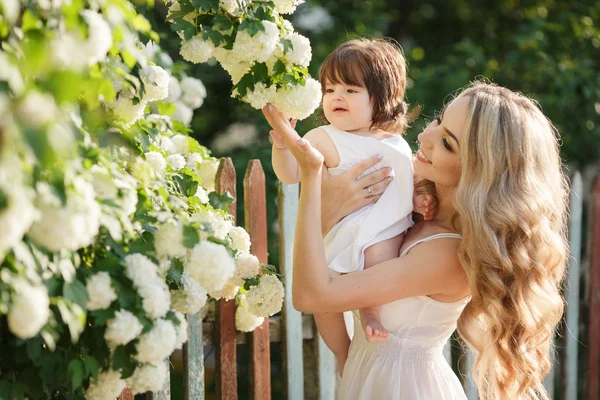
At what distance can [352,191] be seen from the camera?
2391mm

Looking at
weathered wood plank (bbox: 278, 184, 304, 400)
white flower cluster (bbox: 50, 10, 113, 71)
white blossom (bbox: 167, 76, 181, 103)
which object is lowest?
weathered wood plank (bbox: 278, 184, 304, 400)

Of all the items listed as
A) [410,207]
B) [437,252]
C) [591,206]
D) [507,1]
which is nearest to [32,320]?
[437,252]

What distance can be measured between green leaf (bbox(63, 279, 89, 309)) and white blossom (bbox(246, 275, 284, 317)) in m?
0.78

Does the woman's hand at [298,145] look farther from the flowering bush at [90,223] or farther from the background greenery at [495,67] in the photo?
the background greenery at [495,67]

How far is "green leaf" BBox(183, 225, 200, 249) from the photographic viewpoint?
60.0 inches

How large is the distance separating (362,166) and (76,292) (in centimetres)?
127

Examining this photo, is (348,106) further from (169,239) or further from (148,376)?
(148,376)

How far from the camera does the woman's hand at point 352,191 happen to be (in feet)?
7.82

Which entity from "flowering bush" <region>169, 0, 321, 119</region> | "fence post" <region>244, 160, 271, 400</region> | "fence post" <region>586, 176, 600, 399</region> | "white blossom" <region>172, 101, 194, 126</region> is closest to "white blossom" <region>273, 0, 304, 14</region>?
"flowering bush" <region>169, 0, 321, 119</region>

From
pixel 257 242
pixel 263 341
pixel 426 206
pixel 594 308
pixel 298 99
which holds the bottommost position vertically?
pixel 594 308

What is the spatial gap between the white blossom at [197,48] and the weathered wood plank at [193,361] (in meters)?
1.10

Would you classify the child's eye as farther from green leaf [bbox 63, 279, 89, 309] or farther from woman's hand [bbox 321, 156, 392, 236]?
green leaf [bbox 63, 279, 89, 309]

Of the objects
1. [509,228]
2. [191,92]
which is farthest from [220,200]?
[191,92]

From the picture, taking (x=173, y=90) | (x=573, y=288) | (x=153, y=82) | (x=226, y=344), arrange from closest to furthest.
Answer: (x=153, y=82) < (x=226, y=344) < (x=173, y=90) < (x=573, y=288)
